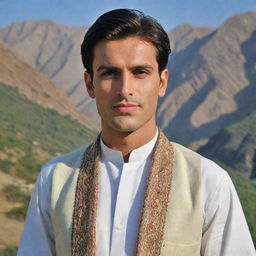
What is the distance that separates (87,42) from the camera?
2107 mm

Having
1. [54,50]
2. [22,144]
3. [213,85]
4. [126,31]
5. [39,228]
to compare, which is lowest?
[39,228]

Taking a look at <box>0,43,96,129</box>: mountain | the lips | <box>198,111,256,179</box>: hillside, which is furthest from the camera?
<box>198,111,256,179</box>: hillside

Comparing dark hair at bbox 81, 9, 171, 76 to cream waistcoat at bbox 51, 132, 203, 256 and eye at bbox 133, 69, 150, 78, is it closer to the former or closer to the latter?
eye at bbox 133, 69, 150, 78

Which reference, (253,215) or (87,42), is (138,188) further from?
(253,215)

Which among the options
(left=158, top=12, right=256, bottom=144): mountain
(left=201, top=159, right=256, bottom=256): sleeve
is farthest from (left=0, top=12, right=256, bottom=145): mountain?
(left=201, top=159, right=256, bottom=256): sleeve

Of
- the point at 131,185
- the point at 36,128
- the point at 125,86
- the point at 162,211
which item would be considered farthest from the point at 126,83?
the point at 36,128

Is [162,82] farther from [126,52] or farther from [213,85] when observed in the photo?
[213,85]

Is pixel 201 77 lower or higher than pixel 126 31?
higher

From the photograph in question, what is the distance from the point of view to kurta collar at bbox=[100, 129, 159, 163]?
2055 mm

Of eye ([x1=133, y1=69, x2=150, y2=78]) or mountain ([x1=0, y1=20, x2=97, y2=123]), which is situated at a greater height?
mountain ([x1=0, y1=20, x2=97, y2=123])

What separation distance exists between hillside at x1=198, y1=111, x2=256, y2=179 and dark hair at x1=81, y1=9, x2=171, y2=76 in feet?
180

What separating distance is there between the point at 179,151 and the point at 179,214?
0.98ft

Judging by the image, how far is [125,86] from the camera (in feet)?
6.50

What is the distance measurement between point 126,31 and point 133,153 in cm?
46
